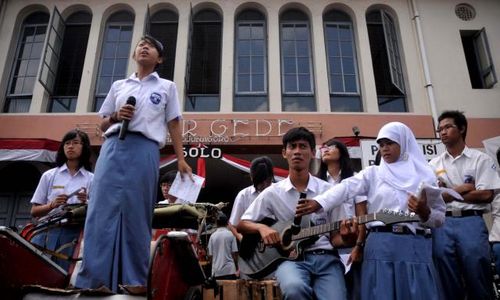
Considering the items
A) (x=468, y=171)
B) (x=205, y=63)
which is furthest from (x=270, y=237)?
(x=205, y=63)

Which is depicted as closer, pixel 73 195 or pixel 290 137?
pixel 290 137

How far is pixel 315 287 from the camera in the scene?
268 centimetres

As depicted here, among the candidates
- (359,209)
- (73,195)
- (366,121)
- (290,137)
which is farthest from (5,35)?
(359,209)

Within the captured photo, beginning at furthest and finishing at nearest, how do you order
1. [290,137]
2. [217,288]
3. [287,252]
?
[290,137]
[287,252]
[217,288]

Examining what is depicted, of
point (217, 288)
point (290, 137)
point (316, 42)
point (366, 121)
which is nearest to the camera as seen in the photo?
point (217, 288)

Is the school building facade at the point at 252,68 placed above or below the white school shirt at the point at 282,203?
above

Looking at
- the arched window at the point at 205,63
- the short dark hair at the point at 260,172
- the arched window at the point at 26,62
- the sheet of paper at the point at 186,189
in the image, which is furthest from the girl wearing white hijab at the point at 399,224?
the arched window at the point at 26,62

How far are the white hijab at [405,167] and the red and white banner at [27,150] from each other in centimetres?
747

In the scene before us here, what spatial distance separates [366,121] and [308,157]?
21.3ft

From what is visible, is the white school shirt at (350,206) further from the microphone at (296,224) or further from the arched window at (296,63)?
the arched window at (296,63)

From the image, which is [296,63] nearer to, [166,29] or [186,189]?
[166,29]

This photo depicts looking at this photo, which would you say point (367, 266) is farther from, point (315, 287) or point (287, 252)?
point (287, 252)

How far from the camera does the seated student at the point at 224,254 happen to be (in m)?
5.23

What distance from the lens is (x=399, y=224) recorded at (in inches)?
107
